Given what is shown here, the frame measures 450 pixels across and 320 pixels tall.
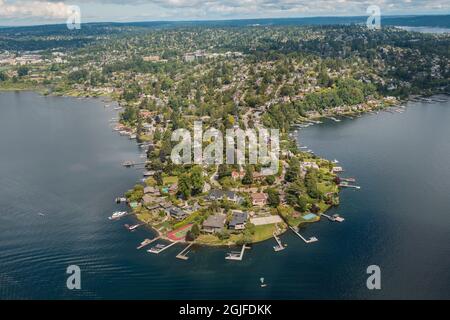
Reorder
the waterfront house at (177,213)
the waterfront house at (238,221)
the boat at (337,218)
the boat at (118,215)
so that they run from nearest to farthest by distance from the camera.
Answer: the waterfront house at (238,221) → the boat at (337,218) → the waterfront house at (177,213) → the boat at (118,215)

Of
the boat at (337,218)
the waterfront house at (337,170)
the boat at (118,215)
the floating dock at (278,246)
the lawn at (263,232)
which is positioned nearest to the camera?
the floating dock at (278,246)

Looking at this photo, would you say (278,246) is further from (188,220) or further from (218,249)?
(188,220)

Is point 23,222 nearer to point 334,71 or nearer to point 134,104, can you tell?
point 134,104


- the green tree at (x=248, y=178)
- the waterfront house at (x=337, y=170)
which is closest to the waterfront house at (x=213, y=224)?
the green tree at (x=248, y=178)

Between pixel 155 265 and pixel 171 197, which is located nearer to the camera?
pixel 155 265

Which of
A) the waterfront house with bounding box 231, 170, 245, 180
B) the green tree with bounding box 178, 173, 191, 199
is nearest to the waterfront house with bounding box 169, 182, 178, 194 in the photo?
the green tree with bounding box 178, 173, 191, 199

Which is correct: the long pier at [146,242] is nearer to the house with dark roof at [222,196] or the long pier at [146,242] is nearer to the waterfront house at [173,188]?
the house with dark roof at [222,196]

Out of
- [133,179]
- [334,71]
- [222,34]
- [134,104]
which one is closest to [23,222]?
[133,179]
